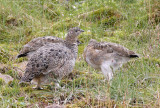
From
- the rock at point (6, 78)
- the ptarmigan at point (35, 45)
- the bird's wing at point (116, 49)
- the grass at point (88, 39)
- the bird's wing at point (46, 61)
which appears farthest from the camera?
the ptarmigan at point (35, 45)

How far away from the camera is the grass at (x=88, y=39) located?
15.4 feet

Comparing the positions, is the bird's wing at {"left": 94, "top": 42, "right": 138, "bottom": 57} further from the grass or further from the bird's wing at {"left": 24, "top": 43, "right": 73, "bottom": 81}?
the bird's wing at {"left": 24, "top": 43, "right": 73, "bottom": 81}

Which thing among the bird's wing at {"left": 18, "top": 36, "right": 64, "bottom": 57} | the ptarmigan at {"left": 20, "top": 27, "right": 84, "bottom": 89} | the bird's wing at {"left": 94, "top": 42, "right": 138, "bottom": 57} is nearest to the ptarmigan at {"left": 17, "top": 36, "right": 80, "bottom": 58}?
the bird's wing at {"left": 18, "top": 36, "right": 64, "bottom": 57}

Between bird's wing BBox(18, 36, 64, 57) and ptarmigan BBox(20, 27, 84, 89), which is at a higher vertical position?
bird's wing BBox(18, 36, 64, 57)

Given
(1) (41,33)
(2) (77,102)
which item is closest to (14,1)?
(1) (41,33)

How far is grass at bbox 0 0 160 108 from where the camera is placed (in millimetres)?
4703

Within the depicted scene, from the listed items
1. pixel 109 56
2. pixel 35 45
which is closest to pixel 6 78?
pixel 35 45

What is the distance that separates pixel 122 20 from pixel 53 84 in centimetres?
401

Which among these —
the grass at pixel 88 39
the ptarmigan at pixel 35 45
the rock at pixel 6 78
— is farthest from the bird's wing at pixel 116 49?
the rock at pixel 6 78

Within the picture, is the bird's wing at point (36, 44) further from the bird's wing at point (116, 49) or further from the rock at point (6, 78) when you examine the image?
the bird's wing at point (116, 49)

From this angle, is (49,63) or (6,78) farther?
(6,78)

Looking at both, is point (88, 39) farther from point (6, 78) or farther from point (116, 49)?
point (6, 78)

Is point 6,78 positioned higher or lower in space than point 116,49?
lower

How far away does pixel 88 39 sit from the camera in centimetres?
853
